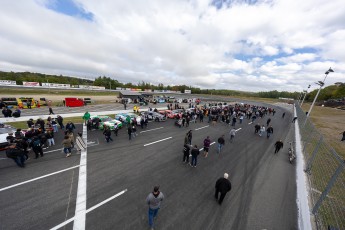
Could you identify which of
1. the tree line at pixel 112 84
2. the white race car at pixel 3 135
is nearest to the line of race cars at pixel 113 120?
the white race car at pixel 3 135

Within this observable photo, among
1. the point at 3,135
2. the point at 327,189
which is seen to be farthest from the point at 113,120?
the point at 327,189

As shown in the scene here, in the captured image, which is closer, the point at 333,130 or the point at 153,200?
the point at 153,200

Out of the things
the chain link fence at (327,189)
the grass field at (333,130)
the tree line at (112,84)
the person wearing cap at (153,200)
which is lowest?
the grass field at (333,130)

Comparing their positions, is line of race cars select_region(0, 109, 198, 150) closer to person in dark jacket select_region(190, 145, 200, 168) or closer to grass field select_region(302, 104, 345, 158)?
person in dark jacket select_region(190, 145, 200, 168)

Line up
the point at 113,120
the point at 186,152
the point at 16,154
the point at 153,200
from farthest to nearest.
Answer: the point at 113,120 → the point at 186,152 → the point at 16,154 → the point at 153,200

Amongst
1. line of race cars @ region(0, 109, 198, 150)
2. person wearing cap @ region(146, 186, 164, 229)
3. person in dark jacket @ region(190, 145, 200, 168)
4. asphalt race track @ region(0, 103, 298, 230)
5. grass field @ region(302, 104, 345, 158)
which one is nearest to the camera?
person wearing cap @ region(146, 186, 164, 229)

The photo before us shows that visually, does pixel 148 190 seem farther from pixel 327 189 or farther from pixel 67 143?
pixel 327 189

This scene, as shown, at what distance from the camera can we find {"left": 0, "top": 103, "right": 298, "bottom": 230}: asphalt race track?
543 cm

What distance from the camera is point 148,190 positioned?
6965 mm

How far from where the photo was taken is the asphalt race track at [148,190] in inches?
214

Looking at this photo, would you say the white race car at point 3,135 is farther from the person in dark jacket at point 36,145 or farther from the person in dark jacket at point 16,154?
the person in dark jacket at point 16,154

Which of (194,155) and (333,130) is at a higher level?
(194,155)

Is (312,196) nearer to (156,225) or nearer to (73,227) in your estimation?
(156,225)

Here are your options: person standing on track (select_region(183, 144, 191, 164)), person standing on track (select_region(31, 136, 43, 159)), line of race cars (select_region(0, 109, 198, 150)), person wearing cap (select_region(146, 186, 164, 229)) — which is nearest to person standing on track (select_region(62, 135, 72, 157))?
person standing on track (select_region(31, 136, 43, 159))
